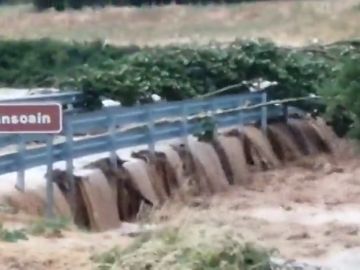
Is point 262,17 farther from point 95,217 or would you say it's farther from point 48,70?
point 95,217

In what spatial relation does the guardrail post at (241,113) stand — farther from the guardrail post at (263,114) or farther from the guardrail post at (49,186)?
the guardrail post at (49,186)

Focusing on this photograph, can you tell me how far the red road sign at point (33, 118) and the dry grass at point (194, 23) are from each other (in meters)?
38.7

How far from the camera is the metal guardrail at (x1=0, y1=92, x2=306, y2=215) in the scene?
717 inches

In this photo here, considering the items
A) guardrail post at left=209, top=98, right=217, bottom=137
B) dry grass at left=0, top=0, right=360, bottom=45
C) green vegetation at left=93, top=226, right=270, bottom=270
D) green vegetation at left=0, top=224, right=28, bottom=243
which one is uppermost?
green vegetation at left=93, top=226, right=270, bottom=270

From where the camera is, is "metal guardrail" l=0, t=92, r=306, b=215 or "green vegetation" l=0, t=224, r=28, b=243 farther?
"metal guardrail" l=0, t=92, r=306, b=215

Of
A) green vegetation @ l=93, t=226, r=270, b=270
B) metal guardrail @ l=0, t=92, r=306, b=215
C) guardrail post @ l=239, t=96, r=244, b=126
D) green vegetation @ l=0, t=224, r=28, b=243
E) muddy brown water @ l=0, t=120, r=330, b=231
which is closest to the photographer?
green vegetation @ l=93, t=226, r=270, b=270

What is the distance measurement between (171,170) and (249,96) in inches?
190

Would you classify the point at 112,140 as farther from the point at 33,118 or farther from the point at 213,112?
the point at 33,118

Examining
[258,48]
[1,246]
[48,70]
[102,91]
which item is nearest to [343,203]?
[102,91]

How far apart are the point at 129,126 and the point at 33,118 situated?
24.3 ft

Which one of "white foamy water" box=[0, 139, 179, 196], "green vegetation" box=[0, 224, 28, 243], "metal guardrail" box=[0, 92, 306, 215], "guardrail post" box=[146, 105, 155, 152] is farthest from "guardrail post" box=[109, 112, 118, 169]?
"green vegetation" box=[0, 224, 28, 243]

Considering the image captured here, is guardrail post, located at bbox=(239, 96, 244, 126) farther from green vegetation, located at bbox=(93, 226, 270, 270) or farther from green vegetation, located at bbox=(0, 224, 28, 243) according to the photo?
green vegetation, located at bbox=(93, 226, 270, 270)

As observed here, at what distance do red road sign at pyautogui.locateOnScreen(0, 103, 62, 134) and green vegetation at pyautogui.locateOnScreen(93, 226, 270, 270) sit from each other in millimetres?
2858

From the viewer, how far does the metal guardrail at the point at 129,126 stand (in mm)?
18203
